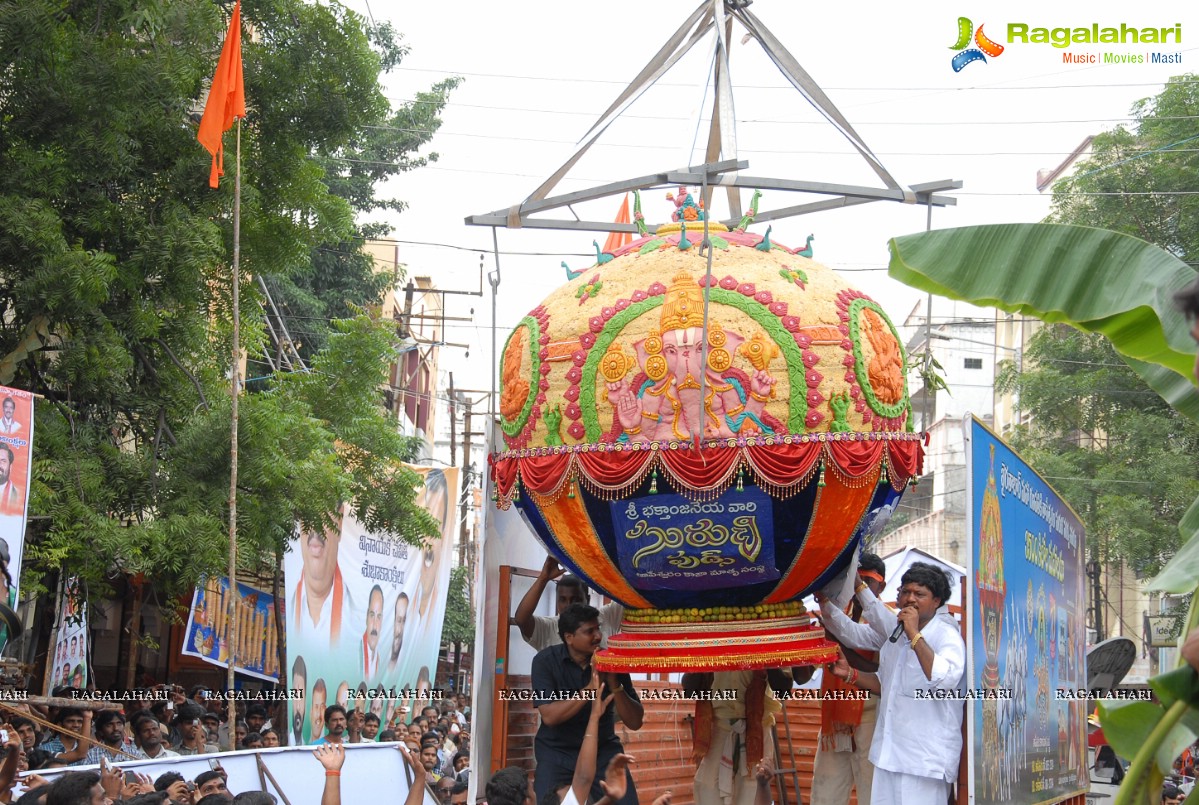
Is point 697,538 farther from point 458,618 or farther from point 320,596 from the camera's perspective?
point 458,618

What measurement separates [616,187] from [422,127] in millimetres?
17328

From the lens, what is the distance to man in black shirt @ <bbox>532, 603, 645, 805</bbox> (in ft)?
21.0

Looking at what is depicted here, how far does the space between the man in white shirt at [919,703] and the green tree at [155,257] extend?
5969mm

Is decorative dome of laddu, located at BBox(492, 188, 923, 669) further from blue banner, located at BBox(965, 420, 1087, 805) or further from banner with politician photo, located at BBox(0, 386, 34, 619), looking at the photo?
banner with politician photo, located at BBox(0, 386, 34, 619)

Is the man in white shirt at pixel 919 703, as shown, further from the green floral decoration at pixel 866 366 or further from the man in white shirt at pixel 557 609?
the man in white shirt at pixel 557 609

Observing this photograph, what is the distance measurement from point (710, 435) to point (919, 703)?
1573 mm

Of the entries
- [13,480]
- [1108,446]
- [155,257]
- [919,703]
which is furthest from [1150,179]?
[13,480]

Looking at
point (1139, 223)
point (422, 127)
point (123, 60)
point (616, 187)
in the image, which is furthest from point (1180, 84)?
point (616, 187)

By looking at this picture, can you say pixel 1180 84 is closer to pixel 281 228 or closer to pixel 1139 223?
pixel 1139 223

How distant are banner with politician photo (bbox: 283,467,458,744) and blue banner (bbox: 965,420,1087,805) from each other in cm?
693

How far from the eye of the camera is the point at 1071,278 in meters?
4.06

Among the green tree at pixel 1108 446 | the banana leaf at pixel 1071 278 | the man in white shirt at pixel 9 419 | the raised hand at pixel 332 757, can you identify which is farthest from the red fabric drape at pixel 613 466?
the green tree at pixel 1108 446

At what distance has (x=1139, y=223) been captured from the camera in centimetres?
2208

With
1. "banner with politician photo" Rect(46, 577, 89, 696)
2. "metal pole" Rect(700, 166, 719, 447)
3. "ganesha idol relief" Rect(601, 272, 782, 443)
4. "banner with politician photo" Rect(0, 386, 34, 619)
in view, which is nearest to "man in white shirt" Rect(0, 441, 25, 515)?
"banner with politician photo" Rect(0, 386, 34, 619)
